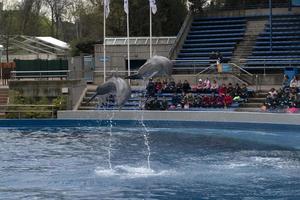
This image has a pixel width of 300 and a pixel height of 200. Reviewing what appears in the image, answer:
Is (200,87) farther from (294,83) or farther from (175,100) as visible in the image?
(294,83)

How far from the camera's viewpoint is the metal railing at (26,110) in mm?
31406

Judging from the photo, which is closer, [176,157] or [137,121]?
[176,157]

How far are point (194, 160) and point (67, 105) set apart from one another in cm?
1474

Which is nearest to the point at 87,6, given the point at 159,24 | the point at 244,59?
the point at 159,24

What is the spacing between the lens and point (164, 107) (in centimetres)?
3009

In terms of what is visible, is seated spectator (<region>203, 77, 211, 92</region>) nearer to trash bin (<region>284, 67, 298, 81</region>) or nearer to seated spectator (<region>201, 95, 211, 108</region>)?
seated spectator (<region>201, 95, 211, 108</region>)

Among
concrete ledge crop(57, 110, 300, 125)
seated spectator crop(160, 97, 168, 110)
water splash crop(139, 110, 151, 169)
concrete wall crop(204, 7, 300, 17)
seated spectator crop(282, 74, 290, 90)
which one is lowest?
water splash crop(139, 110, 151, 169)

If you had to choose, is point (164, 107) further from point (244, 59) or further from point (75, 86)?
point (244, 59)

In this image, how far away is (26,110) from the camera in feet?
104

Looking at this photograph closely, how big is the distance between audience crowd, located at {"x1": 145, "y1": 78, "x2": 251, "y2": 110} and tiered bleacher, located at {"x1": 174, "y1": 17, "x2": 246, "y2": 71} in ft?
19.7

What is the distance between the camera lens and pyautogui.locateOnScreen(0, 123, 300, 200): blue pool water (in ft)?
48.0

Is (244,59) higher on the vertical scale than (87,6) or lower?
lower

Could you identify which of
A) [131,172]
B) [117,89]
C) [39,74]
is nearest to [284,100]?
[117,89]

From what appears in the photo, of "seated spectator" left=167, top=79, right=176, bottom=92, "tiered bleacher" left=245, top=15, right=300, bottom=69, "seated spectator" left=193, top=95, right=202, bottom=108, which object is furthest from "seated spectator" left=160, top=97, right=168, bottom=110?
"tiered bleacher" left=245, top=15, right=300, bottom=69
